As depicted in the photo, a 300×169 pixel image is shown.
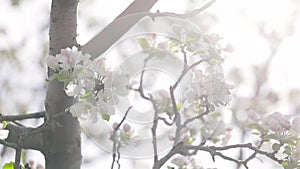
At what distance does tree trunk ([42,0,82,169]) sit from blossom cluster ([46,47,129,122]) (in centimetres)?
3

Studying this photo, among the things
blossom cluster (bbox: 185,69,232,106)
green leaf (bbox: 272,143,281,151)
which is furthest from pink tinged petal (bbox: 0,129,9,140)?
green leaf (bbox: 272,143,281,151)

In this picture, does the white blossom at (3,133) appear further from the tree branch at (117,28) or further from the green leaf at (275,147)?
the green leaf at (275,147)

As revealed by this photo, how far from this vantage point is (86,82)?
105 centimetres

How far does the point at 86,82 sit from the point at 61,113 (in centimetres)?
7

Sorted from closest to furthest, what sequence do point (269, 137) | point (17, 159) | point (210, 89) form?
point (17, 159) → point (210, 89) → point (269, 137)

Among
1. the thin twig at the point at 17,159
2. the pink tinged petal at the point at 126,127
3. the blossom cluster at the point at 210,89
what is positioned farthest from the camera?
the pink tinged petal at the point at 126,127

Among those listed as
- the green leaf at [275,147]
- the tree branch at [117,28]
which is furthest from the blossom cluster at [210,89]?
the tree branch at [117,28]

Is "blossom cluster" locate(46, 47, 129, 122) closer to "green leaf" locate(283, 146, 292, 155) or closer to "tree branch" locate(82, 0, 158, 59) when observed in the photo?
"tree branch" locate(82, 0, 158, 59)

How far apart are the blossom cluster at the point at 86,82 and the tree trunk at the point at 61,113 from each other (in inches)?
1.3

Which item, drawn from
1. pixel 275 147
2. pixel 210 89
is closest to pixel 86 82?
pixel 210 89

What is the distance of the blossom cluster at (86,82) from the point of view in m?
1.04

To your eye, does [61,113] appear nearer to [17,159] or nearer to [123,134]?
[17,159]

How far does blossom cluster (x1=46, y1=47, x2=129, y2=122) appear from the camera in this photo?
1.04m

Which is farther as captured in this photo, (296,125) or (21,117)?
(296,125)
